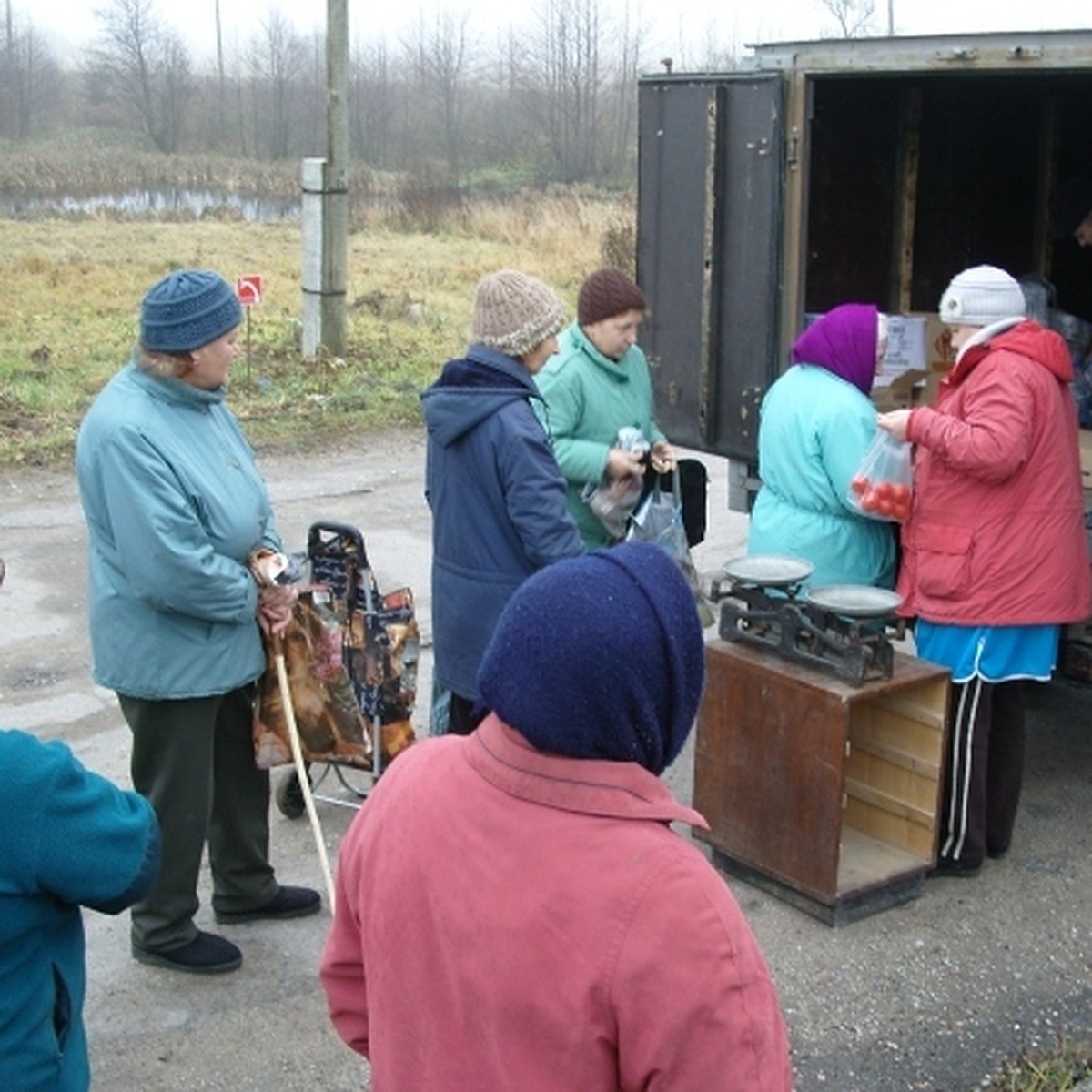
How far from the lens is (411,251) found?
2436 cm

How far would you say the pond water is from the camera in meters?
31.8

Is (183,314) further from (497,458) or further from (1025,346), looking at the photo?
(1025,346)

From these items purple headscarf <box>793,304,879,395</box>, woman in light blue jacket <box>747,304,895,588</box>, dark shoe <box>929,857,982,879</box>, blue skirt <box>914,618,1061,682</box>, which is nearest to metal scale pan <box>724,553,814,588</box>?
woman in light blue jacket <box>747,304,895,588</box>

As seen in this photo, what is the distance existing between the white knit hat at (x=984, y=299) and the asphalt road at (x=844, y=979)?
170 centimetres

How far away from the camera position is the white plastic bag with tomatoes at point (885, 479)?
15.0ft

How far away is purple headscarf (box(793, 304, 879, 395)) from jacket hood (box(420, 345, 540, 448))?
931 mm

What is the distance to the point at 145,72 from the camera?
2422 inches

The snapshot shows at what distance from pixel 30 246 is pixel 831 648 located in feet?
71.4

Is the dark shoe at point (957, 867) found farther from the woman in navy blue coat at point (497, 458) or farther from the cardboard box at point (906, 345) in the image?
the cardboard box at point (906, 345)

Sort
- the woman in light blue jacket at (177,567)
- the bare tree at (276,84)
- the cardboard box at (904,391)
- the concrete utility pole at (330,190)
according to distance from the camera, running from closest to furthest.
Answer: the woman in light blue jacket at (177,567), the cardboard box at (904,391), the concrete utility pole at (330,190), the bare tree at (276,84)

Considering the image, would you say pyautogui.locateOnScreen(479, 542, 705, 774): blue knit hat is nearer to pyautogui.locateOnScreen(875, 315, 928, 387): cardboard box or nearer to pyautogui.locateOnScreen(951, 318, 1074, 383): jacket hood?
pyautogui.locateOnScreen(951, 318, 1074, 383): jacket hood

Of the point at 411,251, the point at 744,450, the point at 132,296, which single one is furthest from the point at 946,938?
the point at 411,251

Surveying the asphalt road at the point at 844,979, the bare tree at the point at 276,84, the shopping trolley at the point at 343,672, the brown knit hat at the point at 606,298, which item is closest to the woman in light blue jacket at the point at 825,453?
the brown knit hat at the point at 606,298

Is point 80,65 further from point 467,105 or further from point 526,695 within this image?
point 526,695
